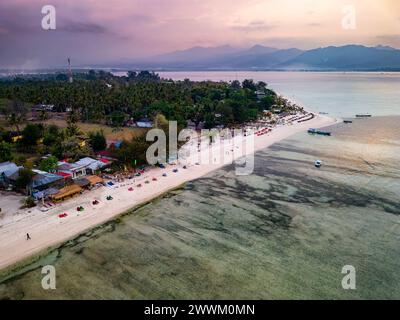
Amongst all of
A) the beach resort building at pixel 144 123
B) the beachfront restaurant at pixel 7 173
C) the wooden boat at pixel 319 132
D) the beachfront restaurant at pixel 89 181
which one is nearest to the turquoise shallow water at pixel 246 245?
the beachfront restaurant at pixel 89 181

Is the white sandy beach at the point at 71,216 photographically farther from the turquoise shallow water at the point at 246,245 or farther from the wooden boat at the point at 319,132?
the wooden boat at the point at 319,132

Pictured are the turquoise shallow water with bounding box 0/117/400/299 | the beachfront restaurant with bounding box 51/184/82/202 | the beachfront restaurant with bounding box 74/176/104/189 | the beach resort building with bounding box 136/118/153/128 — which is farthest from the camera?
the beach resort building with bounding box 136/118/153/128

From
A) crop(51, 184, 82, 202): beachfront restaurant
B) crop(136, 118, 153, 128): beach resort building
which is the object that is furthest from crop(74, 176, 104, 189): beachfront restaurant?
crop(136, 118, 153, 128): beach resort building

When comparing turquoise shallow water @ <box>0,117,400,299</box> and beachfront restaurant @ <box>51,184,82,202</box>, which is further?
beachfront restaurant @ <box>51,184,82,202</box>

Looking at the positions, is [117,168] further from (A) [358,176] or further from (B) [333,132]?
(B) [333,132]

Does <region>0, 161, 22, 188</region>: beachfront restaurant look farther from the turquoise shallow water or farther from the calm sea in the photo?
the calm sea

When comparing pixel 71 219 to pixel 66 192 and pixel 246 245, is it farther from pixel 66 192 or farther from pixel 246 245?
pixel 246 245
